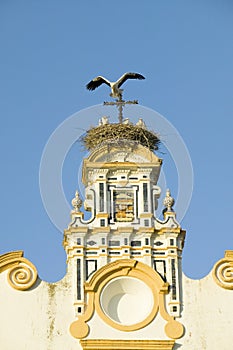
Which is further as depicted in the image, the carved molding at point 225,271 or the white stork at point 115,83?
the white stork at point 115,83

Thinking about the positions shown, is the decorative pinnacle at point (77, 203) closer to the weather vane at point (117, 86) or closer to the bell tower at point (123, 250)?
the bell tower at point (123, 250)

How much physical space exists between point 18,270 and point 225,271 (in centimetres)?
458

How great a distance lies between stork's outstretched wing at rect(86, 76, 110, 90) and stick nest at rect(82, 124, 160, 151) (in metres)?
1.15

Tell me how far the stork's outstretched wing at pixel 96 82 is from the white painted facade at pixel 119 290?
8.52 ft

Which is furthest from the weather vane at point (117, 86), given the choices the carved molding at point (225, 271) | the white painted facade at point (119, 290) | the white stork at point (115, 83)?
the carved molding at point (225, 271)

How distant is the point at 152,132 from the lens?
28.2m

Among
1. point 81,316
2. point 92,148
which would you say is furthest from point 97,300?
point 92,148

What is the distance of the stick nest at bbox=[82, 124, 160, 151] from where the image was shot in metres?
27.7

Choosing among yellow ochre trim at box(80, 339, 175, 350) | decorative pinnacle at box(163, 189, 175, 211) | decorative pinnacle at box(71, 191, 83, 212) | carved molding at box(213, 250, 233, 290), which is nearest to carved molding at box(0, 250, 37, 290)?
decorative pinnacle at box(71, 191, 83, 212)

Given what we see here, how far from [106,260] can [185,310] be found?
6.69 feet

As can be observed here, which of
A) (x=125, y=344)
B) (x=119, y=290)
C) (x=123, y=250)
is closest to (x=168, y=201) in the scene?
(x=123, y=250)

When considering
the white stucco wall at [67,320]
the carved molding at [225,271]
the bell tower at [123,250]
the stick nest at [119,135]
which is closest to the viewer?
the white stucco wall at [67,320]

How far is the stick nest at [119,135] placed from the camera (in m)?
27.7

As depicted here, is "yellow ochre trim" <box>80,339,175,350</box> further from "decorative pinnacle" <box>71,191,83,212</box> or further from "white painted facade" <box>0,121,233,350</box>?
"decorative pinnacle" <box>71,191,83,212</box>
